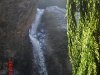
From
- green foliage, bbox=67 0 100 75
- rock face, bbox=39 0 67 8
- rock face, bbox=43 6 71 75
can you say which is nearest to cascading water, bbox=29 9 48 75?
rock face, bbox=43 6 71 75

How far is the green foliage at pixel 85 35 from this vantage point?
7.51 m

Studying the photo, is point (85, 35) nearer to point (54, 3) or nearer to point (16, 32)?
point (16, 32)

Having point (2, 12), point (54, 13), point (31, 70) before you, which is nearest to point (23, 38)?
point (31, 70)

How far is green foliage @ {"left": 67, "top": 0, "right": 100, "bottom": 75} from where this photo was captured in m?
7.51

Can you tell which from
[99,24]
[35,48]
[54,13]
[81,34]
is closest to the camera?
[99,24]

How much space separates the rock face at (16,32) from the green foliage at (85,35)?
9.15 meters

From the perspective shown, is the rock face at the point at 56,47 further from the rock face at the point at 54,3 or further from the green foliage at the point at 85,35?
the green foliage at the point at 85,35

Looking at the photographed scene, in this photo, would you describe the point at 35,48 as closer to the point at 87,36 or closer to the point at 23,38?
the point at 23,38

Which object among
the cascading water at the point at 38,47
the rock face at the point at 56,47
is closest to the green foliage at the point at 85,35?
the rock face at the point at 56,47

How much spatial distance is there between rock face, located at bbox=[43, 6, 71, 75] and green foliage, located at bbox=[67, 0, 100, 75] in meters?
10.3

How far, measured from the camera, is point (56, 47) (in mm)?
20547

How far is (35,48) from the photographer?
2156cm

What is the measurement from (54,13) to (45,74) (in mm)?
8014

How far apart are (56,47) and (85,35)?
12903mm
